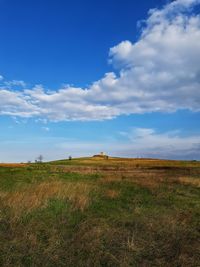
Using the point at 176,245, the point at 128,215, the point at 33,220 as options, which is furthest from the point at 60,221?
the point at 176,245

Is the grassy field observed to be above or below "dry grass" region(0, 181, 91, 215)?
below

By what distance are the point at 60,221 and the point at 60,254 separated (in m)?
3.31

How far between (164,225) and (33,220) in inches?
169

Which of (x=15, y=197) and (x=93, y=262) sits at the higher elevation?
(x=15, y=197)

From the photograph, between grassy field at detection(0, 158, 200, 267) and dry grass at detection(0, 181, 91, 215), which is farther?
dry grass at detection(0, 181, 91, 215)

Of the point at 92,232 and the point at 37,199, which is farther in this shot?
the point at 37,199

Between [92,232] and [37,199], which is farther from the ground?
[37,199]

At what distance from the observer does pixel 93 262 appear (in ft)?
26.2

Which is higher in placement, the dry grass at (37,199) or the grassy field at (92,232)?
the dry grass at (37,199)

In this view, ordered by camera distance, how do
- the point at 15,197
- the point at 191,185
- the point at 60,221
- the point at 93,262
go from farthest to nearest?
the point at 191,185, the point at 15,197, the point at 60,221, the point at 93,262

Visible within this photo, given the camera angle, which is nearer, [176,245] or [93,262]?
[93,262]

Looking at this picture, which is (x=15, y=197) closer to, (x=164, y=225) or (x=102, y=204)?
(x=102, y=204)

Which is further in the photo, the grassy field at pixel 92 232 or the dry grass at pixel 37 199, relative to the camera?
the dry grass at pixel 37 199

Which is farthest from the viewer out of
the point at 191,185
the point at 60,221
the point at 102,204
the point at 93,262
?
the point at 191,185
